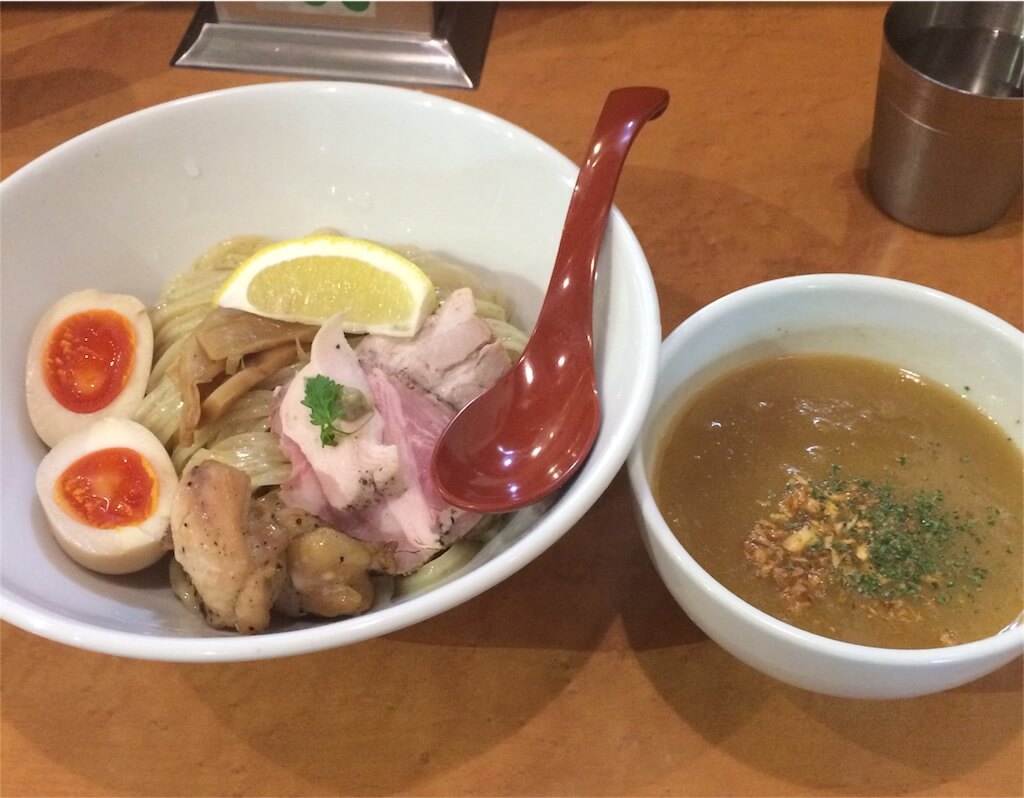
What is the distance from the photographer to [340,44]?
214 cm

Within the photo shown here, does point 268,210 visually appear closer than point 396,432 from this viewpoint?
No

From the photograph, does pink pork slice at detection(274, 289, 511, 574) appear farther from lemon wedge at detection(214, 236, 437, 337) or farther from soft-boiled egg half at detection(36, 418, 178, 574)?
soft-boiled egg half at detection(36, 418, 178, 574)

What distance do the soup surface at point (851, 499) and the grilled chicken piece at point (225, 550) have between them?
1.73 feet

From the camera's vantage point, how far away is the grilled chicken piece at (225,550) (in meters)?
1.04

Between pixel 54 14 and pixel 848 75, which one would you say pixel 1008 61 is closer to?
pixel 848 75

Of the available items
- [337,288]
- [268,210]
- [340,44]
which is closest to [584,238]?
[337,288]

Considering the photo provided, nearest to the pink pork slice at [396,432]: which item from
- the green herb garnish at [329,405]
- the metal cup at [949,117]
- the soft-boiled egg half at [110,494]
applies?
the green herb garnish at [329,405]

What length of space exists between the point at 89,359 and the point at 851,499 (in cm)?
117

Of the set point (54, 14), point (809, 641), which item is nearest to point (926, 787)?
point (809, 641)

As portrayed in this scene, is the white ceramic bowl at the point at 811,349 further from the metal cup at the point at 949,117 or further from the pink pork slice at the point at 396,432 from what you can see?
the metal cup at the point at 949,117

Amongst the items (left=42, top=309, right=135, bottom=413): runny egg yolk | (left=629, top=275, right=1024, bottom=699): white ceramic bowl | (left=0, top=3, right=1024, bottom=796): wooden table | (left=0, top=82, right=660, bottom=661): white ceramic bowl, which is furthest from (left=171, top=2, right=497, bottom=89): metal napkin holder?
(left=0, top=3, right=1024, bottom=796): wooden table

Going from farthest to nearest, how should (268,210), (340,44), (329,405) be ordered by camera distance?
(340,44)
(268,210)
(329,405)

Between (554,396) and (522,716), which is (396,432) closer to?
(554,396)

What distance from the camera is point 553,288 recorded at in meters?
1.27
